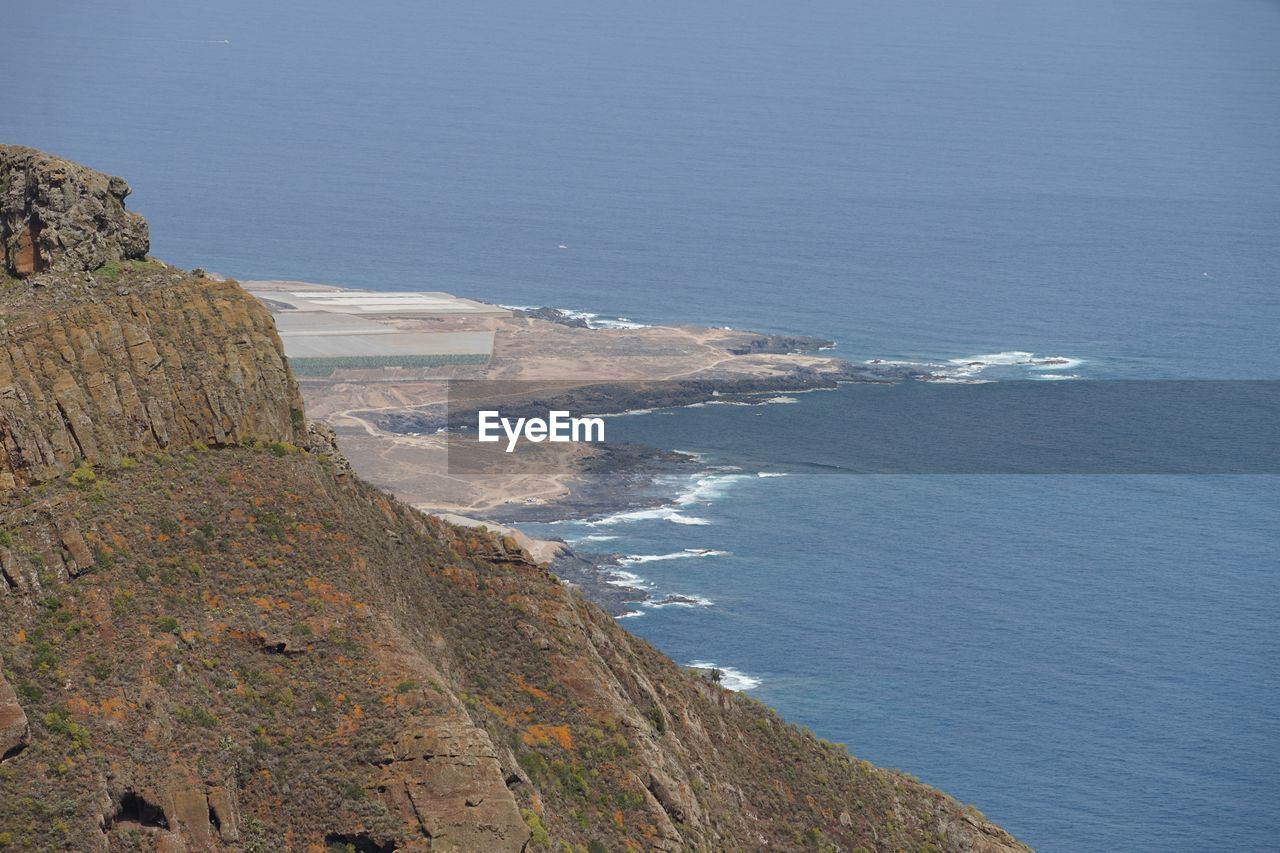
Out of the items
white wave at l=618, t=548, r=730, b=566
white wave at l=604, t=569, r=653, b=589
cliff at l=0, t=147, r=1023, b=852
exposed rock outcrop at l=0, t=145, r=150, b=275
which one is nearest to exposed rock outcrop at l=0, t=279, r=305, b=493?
cliff at l=0, t=147, r=1023, b=852

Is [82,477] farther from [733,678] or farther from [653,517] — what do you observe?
[653,517]

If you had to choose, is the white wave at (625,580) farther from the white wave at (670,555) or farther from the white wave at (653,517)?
the white wave at (653,517)

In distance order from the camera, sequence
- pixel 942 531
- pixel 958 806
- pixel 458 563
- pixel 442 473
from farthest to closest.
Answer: pixel 442 473
pixel 942 531
pixel 958 806
pixel 458 563

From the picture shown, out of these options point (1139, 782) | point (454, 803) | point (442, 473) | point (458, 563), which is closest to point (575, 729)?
point (458, 563)

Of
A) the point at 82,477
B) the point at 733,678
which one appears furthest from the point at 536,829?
the point at 733,678

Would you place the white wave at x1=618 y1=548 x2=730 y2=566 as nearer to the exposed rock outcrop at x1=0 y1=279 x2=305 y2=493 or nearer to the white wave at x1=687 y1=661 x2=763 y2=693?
the white wave at x1=687 y1=661 x2=763 y2=693

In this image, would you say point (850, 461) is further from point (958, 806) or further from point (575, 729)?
point (575, 729)
